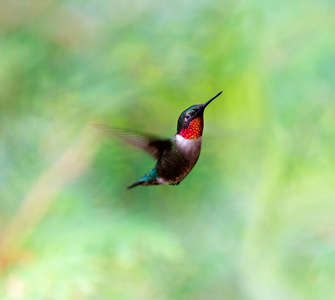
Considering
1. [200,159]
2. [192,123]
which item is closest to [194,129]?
[192,123]

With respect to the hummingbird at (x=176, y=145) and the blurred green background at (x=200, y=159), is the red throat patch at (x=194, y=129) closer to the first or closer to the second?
the hummingbird at (x=176, y=145)

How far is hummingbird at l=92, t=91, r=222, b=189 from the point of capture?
2.27 feet

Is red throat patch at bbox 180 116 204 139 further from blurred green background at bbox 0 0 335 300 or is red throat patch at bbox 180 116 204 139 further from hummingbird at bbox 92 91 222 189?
blurred green background at bbox 0 0 335 300

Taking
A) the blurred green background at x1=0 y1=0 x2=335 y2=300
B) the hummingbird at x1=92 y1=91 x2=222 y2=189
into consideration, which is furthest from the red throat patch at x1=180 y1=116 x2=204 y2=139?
the blurred green background at x1=0 y1=0 x2=335 y2=300

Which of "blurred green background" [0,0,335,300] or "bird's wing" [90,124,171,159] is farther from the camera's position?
"blurred green background" [0,0,335,300]

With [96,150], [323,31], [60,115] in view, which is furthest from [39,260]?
[323,31]

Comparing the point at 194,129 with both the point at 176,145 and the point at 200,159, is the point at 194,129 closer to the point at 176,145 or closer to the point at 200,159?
the point at 176,145

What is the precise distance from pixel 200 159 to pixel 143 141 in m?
1.16

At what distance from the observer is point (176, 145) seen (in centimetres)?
75

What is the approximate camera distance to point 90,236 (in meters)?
1.75

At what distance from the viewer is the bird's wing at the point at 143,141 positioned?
0.65 metres

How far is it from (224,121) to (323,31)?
1.64 feet

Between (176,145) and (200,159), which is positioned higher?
(176,145)

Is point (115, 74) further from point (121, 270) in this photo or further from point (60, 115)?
point (121, 270)
